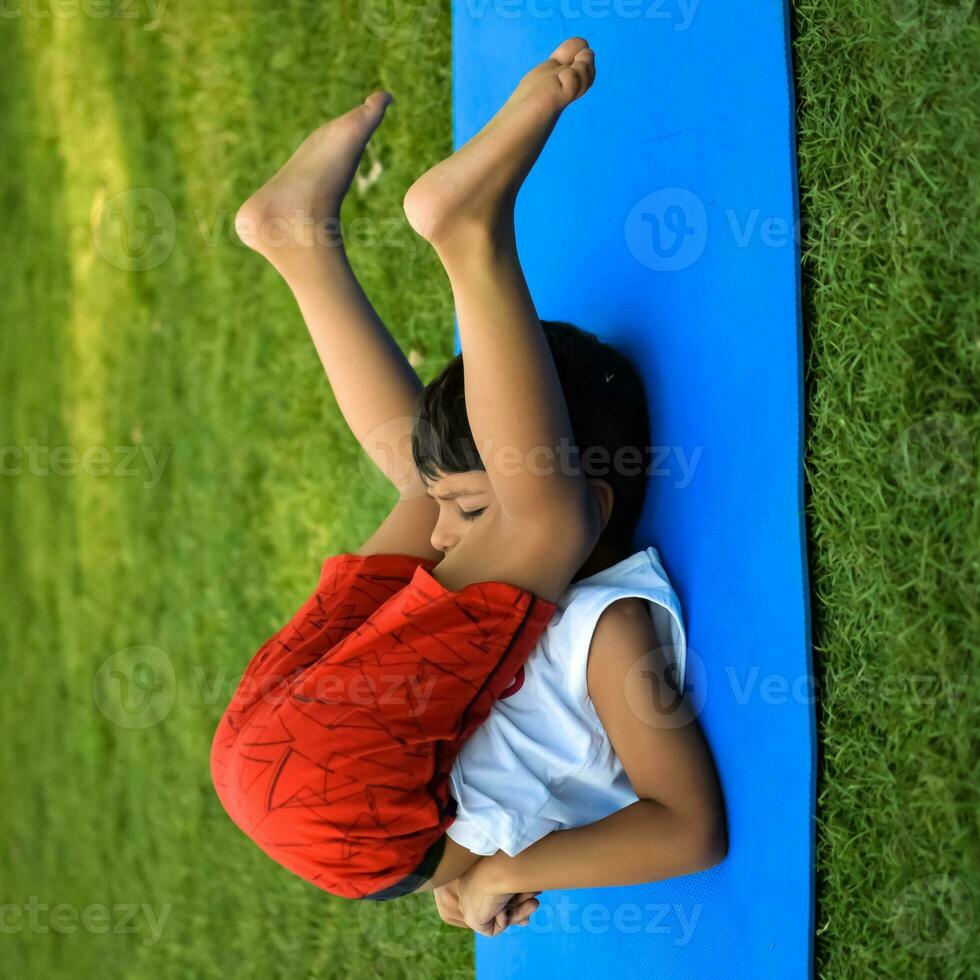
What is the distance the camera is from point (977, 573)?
1083 millimetres

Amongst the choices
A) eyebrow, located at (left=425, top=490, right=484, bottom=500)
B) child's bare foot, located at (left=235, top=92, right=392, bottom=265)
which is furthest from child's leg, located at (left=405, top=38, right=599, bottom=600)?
child's bare foot, located at (left=235, top=92, right=392, bottom=265)

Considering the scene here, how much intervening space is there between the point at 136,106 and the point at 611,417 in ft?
6.44

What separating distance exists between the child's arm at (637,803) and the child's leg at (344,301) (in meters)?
0.37

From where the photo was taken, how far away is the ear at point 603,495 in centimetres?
139

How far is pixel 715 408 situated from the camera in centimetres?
135

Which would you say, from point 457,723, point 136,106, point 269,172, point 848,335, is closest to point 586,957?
point 457,723

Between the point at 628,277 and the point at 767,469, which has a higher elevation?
the point at 628,277

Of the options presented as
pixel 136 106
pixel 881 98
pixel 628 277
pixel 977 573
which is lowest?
pixel 977 573

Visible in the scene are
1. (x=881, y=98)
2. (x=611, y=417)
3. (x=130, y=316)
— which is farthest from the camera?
(x=130, y=316)

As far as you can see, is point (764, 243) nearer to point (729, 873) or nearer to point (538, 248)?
point (538, 248)

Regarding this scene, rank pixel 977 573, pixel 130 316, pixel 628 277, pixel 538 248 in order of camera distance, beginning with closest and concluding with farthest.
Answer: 1. pixel 977 573
2. pixel 628 277
3. pixel 538 248
4. pixel 130 316
